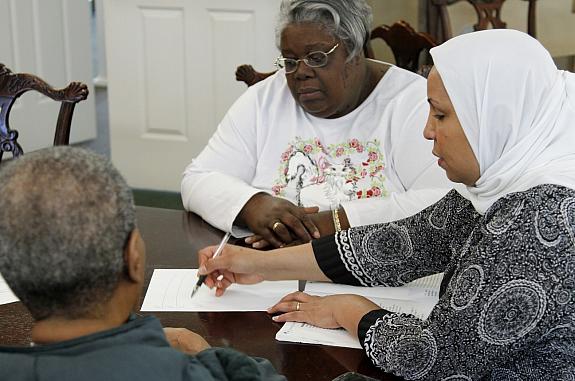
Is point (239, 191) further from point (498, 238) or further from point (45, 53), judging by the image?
point (45, 53)

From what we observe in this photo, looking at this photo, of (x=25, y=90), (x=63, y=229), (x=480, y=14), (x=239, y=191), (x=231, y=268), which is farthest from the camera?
(x=480, y=14)

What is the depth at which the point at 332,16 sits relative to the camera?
94.0 inches

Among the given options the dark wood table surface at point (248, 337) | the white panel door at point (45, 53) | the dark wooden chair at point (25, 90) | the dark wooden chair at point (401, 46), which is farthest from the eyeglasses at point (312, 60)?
the white panel door at point (45, 53)

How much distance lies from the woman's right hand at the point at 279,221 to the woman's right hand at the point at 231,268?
0.21 meters

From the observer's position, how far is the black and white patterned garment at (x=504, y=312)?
1.39 m

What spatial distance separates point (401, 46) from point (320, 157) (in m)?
0.66

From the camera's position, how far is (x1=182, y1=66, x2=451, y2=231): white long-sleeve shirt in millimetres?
2285

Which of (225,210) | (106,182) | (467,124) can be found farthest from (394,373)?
(225,210)

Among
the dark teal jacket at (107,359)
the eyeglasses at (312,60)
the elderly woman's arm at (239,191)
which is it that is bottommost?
the elderly woman's arm at (239,191)

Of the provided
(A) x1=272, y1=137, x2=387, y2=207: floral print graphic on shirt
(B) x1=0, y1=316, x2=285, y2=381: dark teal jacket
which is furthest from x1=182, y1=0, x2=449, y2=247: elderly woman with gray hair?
(B) x1=0, y1=316, x2=285, y2=381: dark teal jacket

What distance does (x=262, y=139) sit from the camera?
2488 mm

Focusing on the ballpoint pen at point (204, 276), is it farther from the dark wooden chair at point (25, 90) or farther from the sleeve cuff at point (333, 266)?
the dark wooden chair at point (25, 90)

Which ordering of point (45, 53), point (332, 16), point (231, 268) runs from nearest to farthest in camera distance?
point (231, 268)
point (332, 16)
point (45, 53)

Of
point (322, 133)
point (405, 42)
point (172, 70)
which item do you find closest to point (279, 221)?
point (322, 133)
